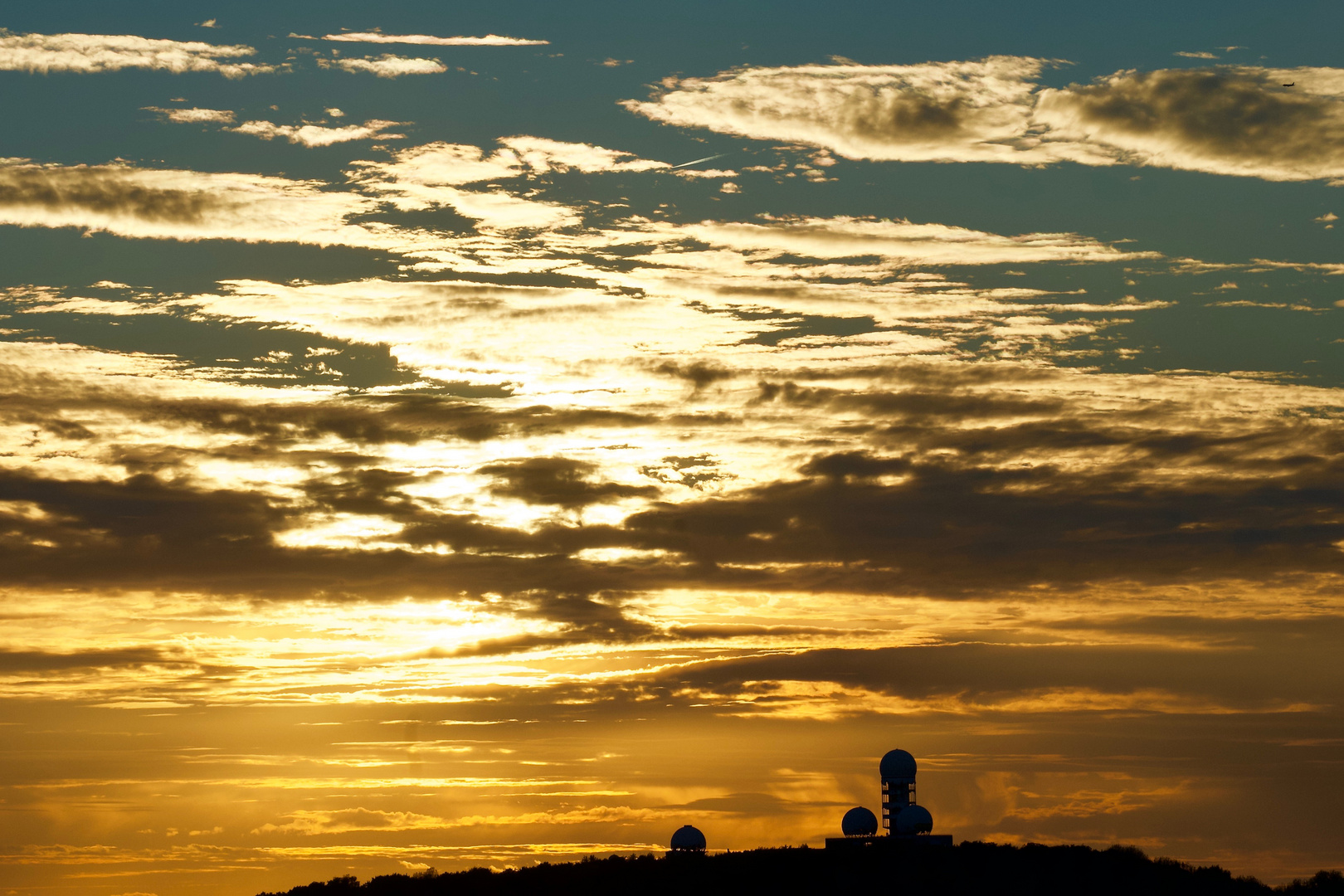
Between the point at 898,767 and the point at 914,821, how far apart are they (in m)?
4.34

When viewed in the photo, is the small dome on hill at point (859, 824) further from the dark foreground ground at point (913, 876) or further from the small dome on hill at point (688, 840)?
the small dome on hill at point (688, 840)

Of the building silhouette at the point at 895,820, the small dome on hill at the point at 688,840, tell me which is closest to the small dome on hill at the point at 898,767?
the building silhouette at the point at 895,820

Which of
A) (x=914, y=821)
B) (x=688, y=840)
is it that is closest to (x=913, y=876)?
(x=914, y=821)

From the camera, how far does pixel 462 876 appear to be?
91.0m

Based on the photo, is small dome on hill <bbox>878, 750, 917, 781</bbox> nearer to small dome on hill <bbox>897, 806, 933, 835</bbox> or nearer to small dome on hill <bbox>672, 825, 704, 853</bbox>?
small dome on hill <bbox>897, 806, 933, 835</bbox>

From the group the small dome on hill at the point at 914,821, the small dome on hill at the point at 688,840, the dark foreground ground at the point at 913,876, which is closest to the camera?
the dark foreground ground at the point at 913,876

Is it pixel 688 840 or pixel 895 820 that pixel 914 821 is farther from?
pixel 688 840

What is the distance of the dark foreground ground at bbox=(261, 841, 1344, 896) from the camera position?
76.1 m

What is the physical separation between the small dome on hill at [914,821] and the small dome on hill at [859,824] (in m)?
1.73

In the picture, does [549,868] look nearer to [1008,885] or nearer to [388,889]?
[388,889]

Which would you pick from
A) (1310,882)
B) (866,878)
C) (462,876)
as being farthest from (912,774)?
(462,876)

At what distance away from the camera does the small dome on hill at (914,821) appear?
87.9 metres

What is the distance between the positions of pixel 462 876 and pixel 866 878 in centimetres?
2976

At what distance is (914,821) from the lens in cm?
8825
